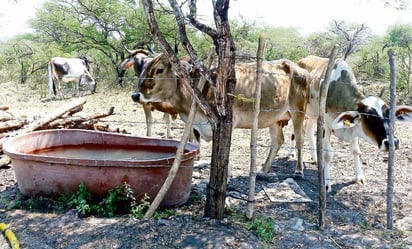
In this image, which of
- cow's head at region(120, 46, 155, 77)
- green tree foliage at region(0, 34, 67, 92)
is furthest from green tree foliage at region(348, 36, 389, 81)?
green tree foliage at region(0, 34, 67, 92)

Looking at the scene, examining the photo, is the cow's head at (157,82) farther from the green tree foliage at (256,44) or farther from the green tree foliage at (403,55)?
the green tree foliage at (256,44)

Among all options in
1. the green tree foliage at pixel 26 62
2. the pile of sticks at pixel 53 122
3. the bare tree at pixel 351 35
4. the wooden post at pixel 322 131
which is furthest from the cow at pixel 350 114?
the green tree foliage at pixel 26 62

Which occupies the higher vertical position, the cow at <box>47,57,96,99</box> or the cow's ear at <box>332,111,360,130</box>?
the cow at <box>47,57,96,99</box>

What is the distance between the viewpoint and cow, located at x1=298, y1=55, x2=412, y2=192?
484 cm

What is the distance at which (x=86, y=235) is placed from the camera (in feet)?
11.7

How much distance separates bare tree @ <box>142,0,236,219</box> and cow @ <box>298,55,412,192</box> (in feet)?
5.47

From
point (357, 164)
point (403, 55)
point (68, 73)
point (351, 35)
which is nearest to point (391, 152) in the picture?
point (357, 164)

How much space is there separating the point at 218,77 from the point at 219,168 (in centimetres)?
81

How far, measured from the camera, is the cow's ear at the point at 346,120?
479 centimetres

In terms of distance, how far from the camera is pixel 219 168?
3768mm

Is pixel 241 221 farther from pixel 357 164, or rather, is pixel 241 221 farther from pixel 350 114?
pixel 357 164

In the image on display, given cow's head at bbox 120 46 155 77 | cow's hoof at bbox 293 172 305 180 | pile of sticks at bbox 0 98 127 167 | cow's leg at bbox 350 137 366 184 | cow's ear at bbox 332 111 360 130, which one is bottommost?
cow's hoof at bbox 293 172 305 180

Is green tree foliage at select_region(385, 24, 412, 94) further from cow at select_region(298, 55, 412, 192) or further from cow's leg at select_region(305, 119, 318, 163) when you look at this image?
cow at select_region(298, 55, 412, 192)

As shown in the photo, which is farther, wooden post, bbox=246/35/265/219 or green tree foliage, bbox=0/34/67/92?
green tree foliage, bbox=0/34/67/92
